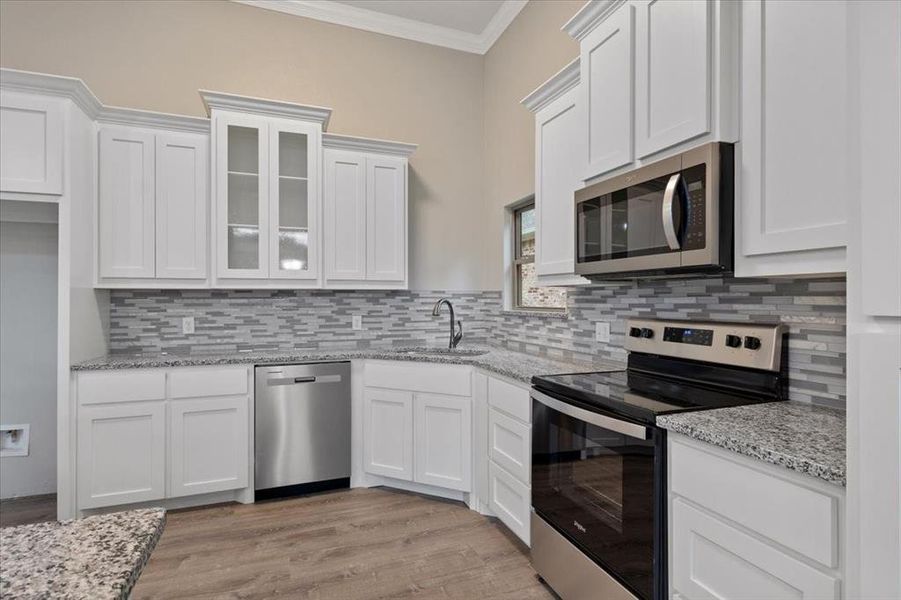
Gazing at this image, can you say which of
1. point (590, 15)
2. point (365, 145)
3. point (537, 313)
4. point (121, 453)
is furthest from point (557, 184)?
point (121, 453)

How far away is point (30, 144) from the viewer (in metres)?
2.49

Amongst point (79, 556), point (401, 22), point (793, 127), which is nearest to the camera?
Result: point (79, 556)

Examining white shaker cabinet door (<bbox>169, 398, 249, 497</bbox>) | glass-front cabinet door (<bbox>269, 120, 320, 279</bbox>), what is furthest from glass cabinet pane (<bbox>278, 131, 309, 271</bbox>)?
white shaker cabinet door (<bbox>169, 398, 249, 497</bbox>)

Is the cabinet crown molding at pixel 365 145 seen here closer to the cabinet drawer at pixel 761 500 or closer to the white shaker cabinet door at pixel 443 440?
the white shaker cabinet door at pixel 443 440

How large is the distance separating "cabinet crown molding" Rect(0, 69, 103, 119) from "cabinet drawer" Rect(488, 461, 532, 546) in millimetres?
3056

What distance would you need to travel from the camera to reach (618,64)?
1942 millimetres

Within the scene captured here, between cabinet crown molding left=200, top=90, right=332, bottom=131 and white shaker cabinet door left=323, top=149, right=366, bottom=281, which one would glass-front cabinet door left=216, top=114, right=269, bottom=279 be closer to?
cabinet crown molding left=200, top=90, right=332, bottom=131

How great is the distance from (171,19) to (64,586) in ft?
12.6

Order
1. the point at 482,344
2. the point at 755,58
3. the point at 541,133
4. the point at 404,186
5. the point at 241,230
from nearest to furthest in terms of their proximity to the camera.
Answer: the point at 755,58 < the point at 541,133 < the point at 241,230 < the point at 404,186 < the point at 482,344

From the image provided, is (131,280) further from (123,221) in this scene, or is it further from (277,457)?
(277,457)

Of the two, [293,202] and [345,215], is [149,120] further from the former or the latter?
[345,215]

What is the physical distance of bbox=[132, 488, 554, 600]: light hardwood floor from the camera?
204 cm

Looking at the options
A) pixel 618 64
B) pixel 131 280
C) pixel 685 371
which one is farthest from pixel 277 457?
pixel 618 64

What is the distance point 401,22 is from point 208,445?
3443 mm
